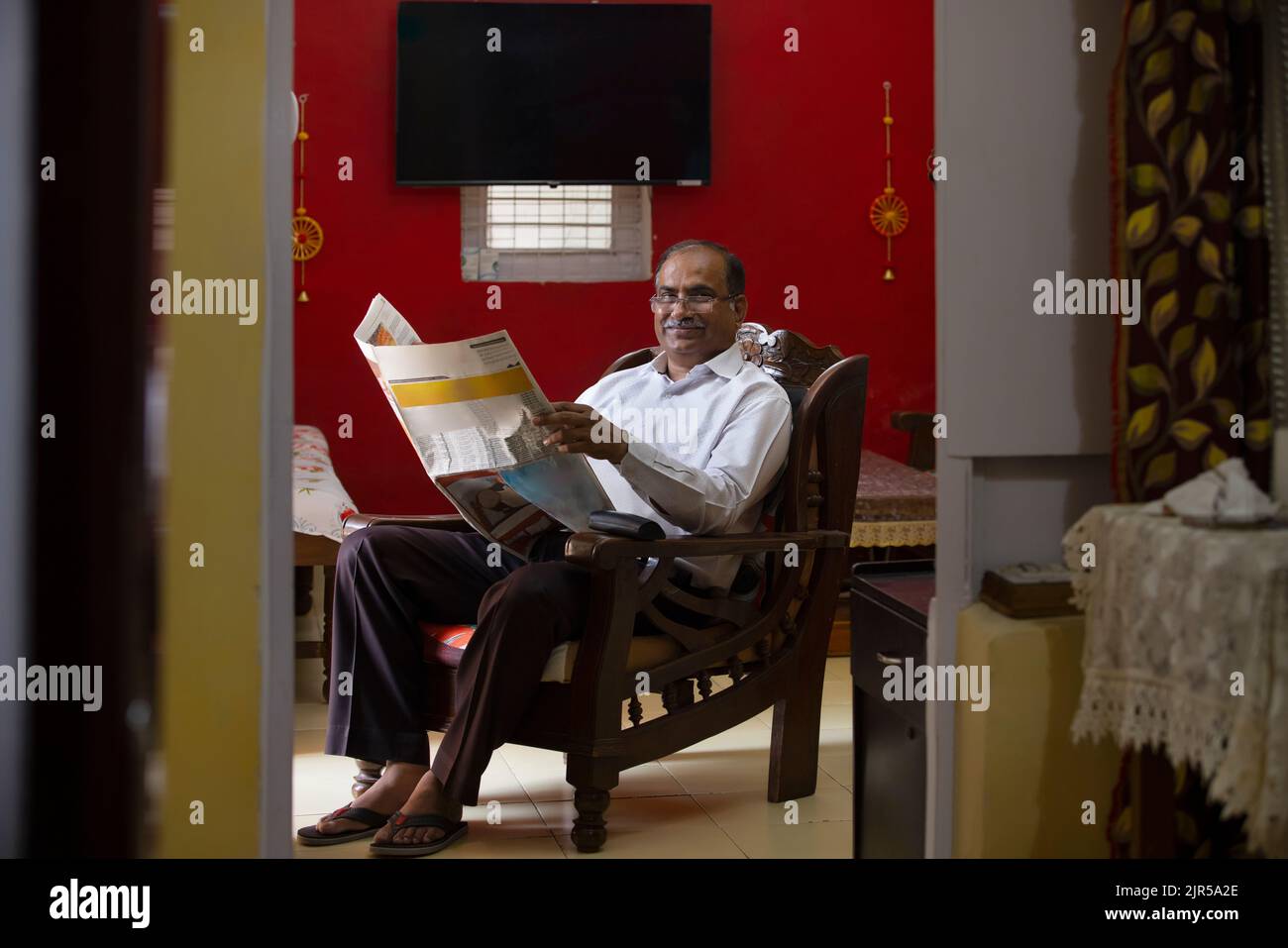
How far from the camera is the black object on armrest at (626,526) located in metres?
2.30

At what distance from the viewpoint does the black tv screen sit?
17.1 feet

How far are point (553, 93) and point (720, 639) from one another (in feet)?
11.0

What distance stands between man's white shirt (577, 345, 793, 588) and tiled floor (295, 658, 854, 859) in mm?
506

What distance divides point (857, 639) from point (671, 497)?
1.61ft

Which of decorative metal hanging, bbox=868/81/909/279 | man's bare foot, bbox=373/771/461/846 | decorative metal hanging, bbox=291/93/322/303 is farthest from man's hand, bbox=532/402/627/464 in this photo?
decorative metal hanging, bbox=868/81/909/279

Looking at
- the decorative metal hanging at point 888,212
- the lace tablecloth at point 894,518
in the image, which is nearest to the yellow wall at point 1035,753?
the lace tablecloth at point 894,518

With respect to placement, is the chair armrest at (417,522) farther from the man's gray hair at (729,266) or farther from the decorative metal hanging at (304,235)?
the decorative metal hanging at (304,235)

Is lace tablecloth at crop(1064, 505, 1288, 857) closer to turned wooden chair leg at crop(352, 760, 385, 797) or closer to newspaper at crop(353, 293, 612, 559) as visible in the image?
newspaper at crop(353, 293, 612, 559)

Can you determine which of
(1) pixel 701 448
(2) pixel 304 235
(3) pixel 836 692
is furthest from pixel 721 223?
(1) pixel 701 448

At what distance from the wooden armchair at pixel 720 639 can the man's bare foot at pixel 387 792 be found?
10 cm

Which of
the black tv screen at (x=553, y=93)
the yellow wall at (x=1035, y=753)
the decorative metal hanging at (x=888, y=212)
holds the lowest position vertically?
the yellow wall at (x=1035, y=753)

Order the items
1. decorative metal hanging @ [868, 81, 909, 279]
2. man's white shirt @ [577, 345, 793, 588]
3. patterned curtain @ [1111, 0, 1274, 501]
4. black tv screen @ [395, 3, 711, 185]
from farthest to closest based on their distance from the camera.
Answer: decorative metal hanging @ [868, 81, 909, 279] < black tv screen @ [395, 3, 711, 185] < man's white shirt @ [577, 345, 793, 588] < patterned curtain @ [1111, 0, 1274, 501]

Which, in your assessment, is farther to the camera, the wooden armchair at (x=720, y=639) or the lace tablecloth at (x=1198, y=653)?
the wooden armchair at (x=720, y=639)
